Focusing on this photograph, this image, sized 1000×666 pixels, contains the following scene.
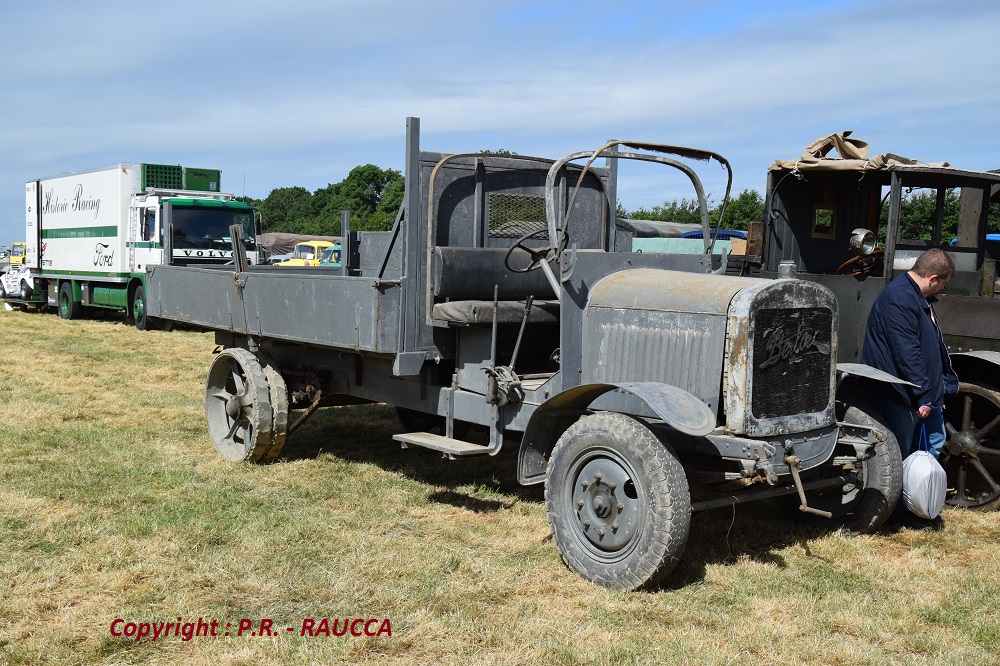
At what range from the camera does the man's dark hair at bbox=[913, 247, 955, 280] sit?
201 inches

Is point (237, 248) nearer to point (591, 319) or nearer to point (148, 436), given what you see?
point (148, 436)

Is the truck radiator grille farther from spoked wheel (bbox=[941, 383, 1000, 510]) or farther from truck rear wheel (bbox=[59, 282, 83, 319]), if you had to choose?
truck rear wheel (bbox=[59, 282, 83, 319])

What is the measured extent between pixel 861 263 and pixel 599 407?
143 inches

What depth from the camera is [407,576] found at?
4410mm

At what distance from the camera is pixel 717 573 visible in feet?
14.7

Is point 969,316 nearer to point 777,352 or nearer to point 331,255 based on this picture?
point 777,352

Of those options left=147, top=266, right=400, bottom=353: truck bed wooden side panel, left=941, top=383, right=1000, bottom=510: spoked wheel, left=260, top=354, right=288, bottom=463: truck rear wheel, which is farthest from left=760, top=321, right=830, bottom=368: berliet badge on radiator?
left=260, top=354, right=288, bottom=463: truck rear wheel

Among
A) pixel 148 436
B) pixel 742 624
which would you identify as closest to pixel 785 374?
pixel 742 624

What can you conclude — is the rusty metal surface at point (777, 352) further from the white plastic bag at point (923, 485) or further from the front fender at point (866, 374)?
the white plastic bag at point (923, 485)

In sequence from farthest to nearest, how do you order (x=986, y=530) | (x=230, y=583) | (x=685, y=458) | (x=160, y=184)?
1. (x=160, y=184)
2. (x=986, y=530)
3. (x=685, y=458)
4. (x=230, y=583)

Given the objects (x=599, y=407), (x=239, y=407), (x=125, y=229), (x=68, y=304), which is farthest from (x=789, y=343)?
(x=68, y=304)

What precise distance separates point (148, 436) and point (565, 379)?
162 inches

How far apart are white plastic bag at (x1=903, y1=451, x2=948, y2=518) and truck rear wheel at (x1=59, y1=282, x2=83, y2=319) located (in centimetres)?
1884

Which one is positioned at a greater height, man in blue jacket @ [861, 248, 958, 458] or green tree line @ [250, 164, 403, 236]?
green tree line @ [250, 164, 403, 236]
